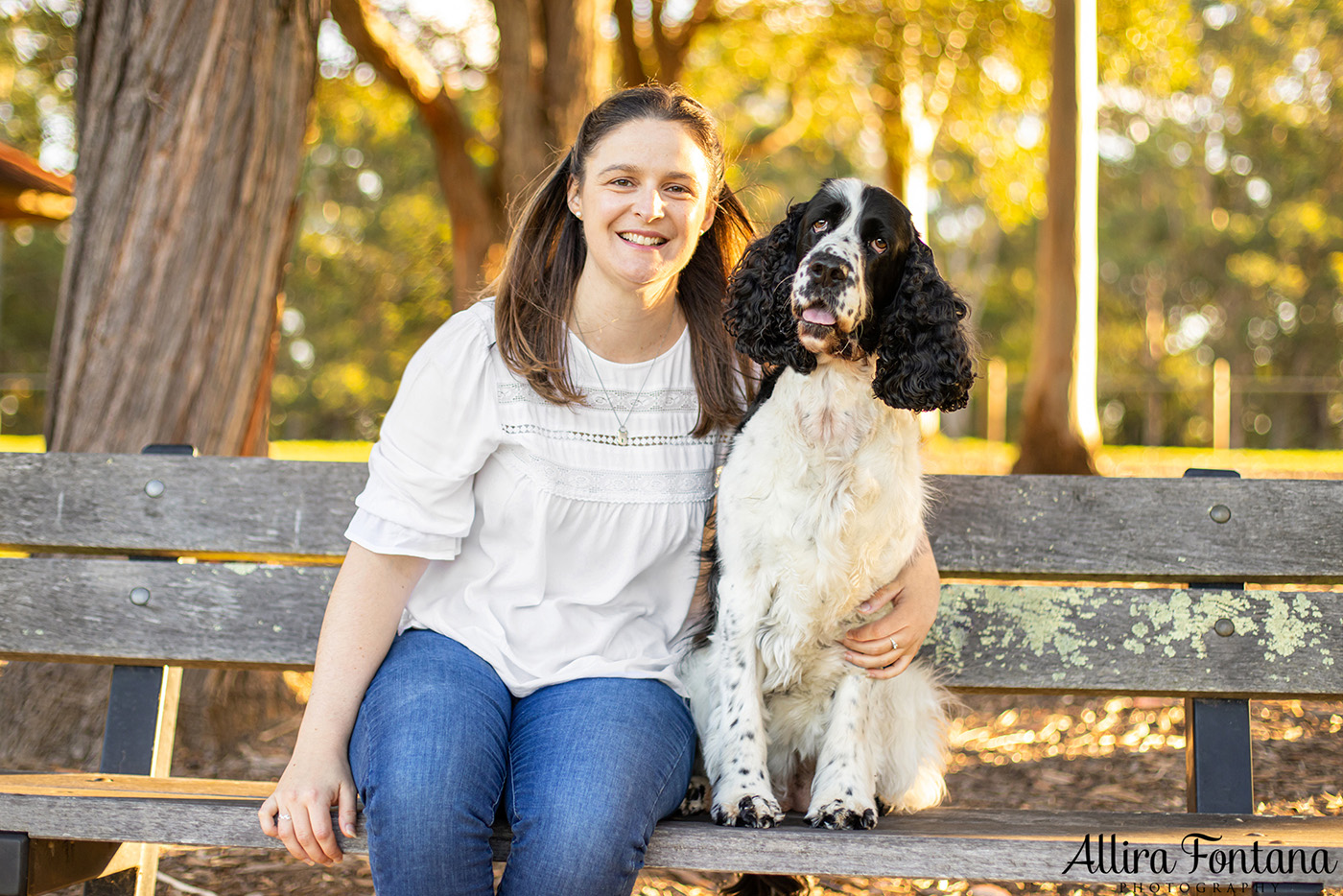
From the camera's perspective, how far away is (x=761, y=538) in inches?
92.8

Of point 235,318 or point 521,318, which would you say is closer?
point 521,318

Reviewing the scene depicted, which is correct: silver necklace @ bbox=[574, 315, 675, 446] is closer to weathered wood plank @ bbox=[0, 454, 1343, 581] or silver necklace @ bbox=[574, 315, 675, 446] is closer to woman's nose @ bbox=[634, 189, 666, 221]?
woman's nose @ bbox=[634, 189, 666, 221]

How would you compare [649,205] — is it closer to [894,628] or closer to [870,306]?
[870,306]

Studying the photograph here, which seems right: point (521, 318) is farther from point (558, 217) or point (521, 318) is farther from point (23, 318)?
point (23, 318)

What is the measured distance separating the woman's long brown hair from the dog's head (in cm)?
27

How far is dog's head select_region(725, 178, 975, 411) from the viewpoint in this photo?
7.53 ft

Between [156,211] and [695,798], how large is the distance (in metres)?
2.32

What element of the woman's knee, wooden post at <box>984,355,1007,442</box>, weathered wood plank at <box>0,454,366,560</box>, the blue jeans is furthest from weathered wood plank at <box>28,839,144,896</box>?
wooden post at <box>984,355,1007,442</box>

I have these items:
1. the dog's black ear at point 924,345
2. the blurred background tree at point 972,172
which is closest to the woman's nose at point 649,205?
the dog's black ear at point 924,345

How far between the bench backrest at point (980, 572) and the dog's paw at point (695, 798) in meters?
0.65

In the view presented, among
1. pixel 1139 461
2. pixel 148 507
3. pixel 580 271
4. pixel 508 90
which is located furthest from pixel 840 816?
pixel 1139 461

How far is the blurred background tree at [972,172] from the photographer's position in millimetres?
11227

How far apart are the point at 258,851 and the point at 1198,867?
2.51 m

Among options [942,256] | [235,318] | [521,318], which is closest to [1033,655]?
[521,318]
